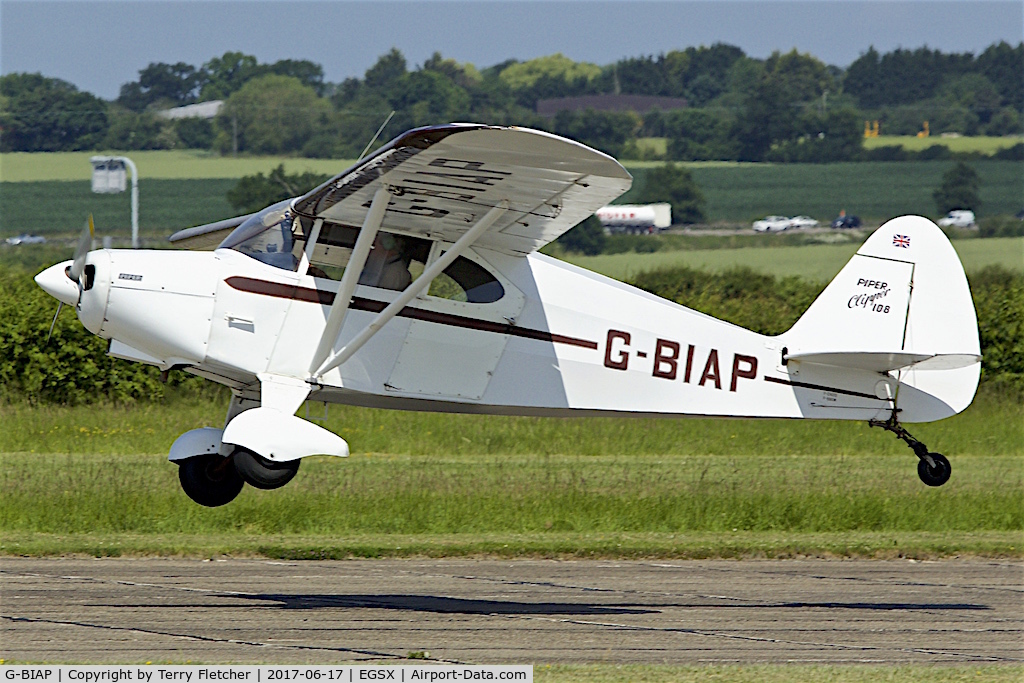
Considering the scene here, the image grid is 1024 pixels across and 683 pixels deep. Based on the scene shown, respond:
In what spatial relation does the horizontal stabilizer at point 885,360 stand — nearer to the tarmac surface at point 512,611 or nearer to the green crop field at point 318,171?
the tarmac surface at point 512,611

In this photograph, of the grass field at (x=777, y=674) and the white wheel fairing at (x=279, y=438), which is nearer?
the grass field at (x=777, y=674)

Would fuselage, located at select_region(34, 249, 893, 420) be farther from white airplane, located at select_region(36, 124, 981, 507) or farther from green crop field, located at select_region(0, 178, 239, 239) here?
green crop field, located at select_region(0, 178, 239, 239)

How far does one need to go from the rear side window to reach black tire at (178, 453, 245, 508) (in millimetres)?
2229

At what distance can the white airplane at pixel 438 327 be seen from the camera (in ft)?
29.3

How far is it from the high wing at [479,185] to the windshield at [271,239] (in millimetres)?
192

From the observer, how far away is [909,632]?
10422 mm

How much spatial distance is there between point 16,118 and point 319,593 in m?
60.3

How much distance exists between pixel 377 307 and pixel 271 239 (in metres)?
0.97

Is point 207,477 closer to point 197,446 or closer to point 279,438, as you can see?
point 197,446

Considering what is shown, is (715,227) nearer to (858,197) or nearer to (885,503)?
(858,197)

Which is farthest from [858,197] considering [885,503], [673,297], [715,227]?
[885,503]

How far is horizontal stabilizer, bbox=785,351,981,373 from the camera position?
1034 centimetres

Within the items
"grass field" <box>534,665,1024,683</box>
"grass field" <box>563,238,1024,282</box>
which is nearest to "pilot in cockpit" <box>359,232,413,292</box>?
"grass field" <box>534,665,1024,683</box>

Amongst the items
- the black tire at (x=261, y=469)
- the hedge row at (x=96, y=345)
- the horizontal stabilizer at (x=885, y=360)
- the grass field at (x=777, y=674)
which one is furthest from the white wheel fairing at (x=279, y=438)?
the hedge row at (x=96, y=345)
